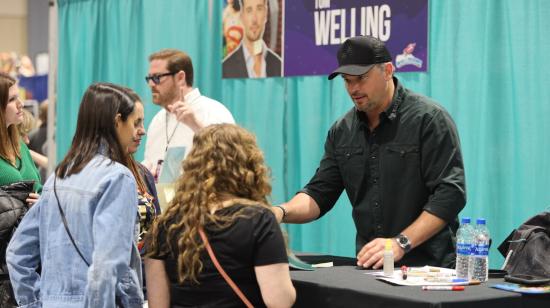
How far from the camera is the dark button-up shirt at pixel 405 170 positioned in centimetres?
305

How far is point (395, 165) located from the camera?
10.4ft

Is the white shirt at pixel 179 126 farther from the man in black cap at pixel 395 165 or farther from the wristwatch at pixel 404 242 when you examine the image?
the wristwatch at pixel 404 242

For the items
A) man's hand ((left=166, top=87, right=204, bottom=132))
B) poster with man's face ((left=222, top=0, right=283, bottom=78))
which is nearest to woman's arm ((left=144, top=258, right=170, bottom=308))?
man's hand ((left=166, top=87, right=204, bottom=132))

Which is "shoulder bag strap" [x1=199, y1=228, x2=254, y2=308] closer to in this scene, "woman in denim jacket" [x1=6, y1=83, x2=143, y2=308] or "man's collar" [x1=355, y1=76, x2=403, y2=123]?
"woman in denim jacket" [x1=6, y1=83, x2=143, y2=308]

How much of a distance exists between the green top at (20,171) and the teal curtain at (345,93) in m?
1.81

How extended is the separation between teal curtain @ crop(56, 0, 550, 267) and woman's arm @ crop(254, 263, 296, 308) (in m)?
1.88

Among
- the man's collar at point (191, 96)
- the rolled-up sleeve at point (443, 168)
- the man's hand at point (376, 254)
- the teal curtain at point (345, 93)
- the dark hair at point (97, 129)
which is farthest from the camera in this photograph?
the man's collar at point (191, 96)

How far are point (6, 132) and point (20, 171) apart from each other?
16cm

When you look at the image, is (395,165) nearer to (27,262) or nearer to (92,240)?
(92,240)

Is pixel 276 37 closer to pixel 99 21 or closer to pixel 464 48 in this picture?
pixel 464 48

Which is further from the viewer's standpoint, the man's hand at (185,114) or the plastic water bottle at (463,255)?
the man's hand at (185,114)

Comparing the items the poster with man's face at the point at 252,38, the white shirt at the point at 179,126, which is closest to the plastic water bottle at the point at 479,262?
the white shirt at the point at 179,126

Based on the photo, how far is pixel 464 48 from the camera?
4.13 m

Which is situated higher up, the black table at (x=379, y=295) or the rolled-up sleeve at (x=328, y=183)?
the rolled-up sleeve at (x=328, y=183)
